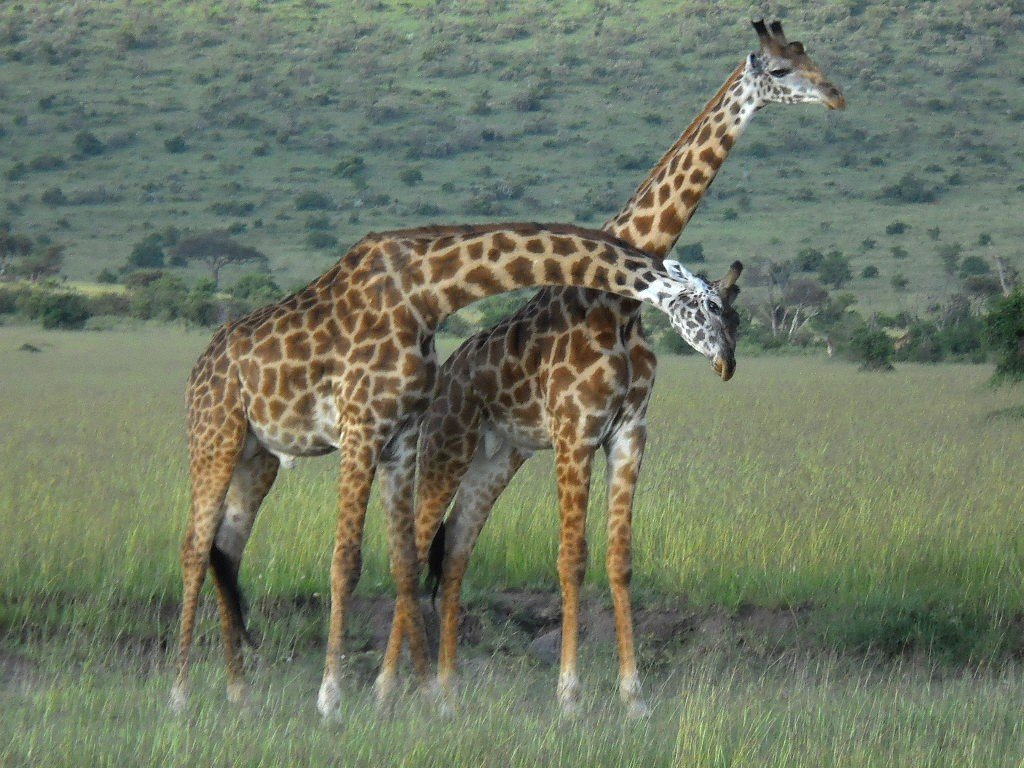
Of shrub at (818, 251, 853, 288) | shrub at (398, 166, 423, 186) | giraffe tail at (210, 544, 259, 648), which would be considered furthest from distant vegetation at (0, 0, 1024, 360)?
giraffe tail at (210, 544, 259, 648)

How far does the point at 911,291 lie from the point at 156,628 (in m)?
44.3

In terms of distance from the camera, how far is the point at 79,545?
9.21m

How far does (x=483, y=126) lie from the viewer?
6881cm

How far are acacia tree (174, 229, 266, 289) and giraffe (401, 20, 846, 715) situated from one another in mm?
43313

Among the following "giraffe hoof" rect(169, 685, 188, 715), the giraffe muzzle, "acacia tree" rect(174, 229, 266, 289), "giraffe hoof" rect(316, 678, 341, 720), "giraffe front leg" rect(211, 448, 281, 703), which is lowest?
"acacia tree" rect(174, 229, 266, 289)

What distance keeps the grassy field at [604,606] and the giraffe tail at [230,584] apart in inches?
11.9

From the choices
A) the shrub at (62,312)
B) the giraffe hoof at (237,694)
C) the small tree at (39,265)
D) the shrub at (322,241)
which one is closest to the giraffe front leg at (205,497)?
the giraffe hoof at (237,694)

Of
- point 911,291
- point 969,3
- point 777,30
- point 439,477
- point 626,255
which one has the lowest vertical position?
point 911,291

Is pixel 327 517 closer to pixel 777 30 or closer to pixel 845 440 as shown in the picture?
pixel 777 30

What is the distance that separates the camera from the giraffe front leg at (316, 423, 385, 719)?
663 cm

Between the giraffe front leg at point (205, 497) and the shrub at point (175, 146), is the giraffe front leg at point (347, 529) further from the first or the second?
the shrub at point (175, 146)

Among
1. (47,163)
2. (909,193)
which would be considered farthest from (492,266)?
(47,163)

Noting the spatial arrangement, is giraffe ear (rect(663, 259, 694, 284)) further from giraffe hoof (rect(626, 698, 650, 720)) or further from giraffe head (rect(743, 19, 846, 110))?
giraffe hoof (rect(626, 698, 650, 720))

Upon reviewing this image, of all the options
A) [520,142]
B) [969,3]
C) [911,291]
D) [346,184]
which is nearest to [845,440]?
[911,291]
